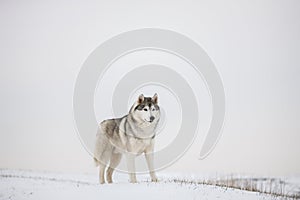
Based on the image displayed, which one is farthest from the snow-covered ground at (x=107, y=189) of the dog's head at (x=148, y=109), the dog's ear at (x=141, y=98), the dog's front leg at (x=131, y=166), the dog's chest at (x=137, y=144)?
the dog's ear at (x=141, y=98)

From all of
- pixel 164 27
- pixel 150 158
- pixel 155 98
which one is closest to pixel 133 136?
pixel 150 158

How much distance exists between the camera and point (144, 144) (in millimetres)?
3088

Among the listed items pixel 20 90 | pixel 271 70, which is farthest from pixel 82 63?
pixel 271 70

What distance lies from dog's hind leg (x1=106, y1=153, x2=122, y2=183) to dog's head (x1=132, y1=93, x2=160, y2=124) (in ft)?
1.30

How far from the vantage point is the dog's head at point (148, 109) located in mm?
3021

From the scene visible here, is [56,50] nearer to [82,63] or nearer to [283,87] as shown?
[82,63]

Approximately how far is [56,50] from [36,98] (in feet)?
1.71

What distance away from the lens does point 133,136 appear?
3.10 meters

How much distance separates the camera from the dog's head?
3021 millimetres

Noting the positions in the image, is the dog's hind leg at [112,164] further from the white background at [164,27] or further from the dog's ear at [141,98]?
the dog's ear at [141,98]

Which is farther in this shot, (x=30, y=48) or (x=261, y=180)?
(x=30, y=48)

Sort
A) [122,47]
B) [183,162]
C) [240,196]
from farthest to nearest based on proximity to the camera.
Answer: [122,47] → [183,162] → [240,196]

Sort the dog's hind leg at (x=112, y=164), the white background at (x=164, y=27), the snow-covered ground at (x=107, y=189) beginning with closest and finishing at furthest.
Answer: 1. the snow-covered ground at (x=107, y=189)
2. the dog's hind leg at (x=112, y=164)
3. the white background at (x=164, y=27)

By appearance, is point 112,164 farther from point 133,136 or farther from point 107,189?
point 133,136
